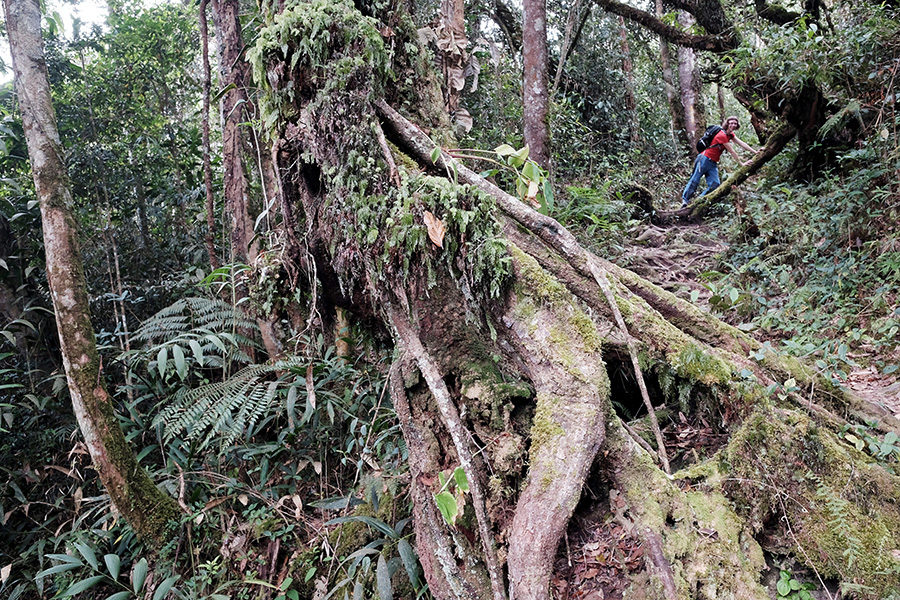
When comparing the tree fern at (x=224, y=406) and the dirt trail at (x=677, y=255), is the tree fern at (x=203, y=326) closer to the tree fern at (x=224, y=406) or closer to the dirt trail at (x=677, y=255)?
the tree fern at (x=224, y=406)

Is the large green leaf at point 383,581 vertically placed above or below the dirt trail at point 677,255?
below

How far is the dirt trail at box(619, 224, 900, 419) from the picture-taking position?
6.23 metres

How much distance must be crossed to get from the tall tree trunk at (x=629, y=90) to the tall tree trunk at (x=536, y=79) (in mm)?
6342

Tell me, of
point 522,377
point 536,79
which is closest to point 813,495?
point 522,377

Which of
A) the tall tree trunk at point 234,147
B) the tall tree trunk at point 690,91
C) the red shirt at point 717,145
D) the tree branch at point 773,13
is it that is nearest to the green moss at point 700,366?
the tall tree trunk at point 234,147

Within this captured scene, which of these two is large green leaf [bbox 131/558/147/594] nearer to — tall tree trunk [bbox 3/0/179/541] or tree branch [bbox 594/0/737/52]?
tall tree trunk [bbox 3/0/179/541]

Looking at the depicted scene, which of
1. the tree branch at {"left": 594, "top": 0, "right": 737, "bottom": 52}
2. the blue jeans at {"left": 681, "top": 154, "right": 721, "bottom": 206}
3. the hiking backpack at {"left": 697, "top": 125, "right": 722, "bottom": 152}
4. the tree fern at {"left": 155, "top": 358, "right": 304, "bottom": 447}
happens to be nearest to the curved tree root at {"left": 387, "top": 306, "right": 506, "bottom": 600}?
the tree fern at {"left": 155, "top": 358, "right": 304, "bottom": 447}

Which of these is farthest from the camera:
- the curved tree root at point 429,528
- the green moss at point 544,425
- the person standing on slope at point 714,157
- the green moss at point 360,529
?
the person standing on slope at point 714,157

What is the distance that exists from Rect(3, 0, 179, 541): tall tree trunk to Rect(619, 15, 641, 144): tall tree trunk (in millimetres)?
11276

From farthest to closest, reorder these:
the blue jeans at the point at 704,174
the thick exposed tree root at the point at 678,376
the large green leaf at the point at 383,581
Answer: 1. the blue jeans at the point at 704,174
2. the large green leaf at the point at 383,581
3. the thick exposed tree root at the point at 678,376

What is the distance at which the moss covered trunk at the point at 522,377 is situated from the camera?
2.26m

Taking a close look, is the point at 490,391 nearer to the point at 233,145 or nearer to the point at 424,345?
the point at 424,345

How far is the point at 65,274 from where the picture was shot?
3.85 m

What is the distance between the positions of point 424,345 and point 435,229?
2.39 feet
